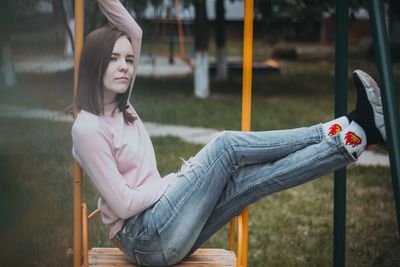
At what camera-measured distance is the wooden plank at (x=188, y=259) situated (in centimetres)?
270

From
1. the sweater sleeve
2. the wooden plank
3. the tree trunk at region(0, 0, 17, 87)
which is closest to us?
the sweater sleeve

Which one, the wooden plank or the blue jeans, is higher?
the blue jeans

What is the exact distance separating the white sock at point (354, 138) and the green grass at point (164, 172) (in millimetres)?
1079

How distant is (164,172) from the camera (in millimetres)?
5496

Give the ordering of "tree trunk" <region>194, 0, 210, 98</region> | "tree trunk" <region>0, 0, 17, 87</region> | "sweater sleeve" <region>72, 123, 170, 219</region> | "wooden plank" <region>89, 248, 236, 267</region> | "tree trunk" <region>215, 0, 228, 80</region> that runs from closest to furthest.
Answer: "sweater sleeve" <region>72, 123, 170, 219</region>
"tree trunk" <region>0, 0, 17, 87</region>
"wooden plank" <region>89, 248, 236, 267</region>
"tree trunk" <region>194, 0, 210, 98</region>
"tree trunk" <region>215, 0, 228, 80</region>

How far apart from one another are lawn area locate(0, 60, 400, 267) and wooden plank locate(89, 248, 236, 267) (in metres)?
0.28

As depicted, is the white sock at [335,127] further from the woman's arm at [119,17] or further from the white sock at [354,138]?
the woman's arm at [119,17]

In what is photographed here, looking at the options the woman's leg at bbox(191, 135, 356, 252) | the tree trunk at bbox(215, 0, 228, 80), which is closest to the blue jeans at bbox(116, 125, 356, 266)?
the woman's leg at bbox(191, 135, 356, 252)

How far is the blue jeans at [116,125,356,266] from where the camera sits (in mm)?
2578

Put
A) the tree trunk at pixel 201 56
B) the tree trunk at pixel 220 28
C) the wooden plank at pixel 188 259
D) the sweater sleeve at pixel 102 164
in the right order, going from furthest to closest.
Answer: the tree trunk at pixel 220 28, the tree trunk at pixel 201 56, the wooden plank at pixel 188 259, the sweater sleeve at pixel 102 164

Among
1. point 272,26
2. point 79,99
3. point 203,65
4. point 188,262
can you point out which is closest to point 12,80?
point 79,99

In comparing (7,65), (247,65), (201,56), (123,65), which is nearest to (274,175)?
(247,65)

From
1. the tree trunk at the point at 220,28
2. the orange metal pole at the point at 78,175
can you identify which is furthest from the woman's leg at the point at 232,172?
the tree trunk at the point at 220,28

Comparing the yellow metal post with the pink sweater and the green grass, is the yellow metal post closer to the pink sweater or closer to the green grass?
the pink sweater
